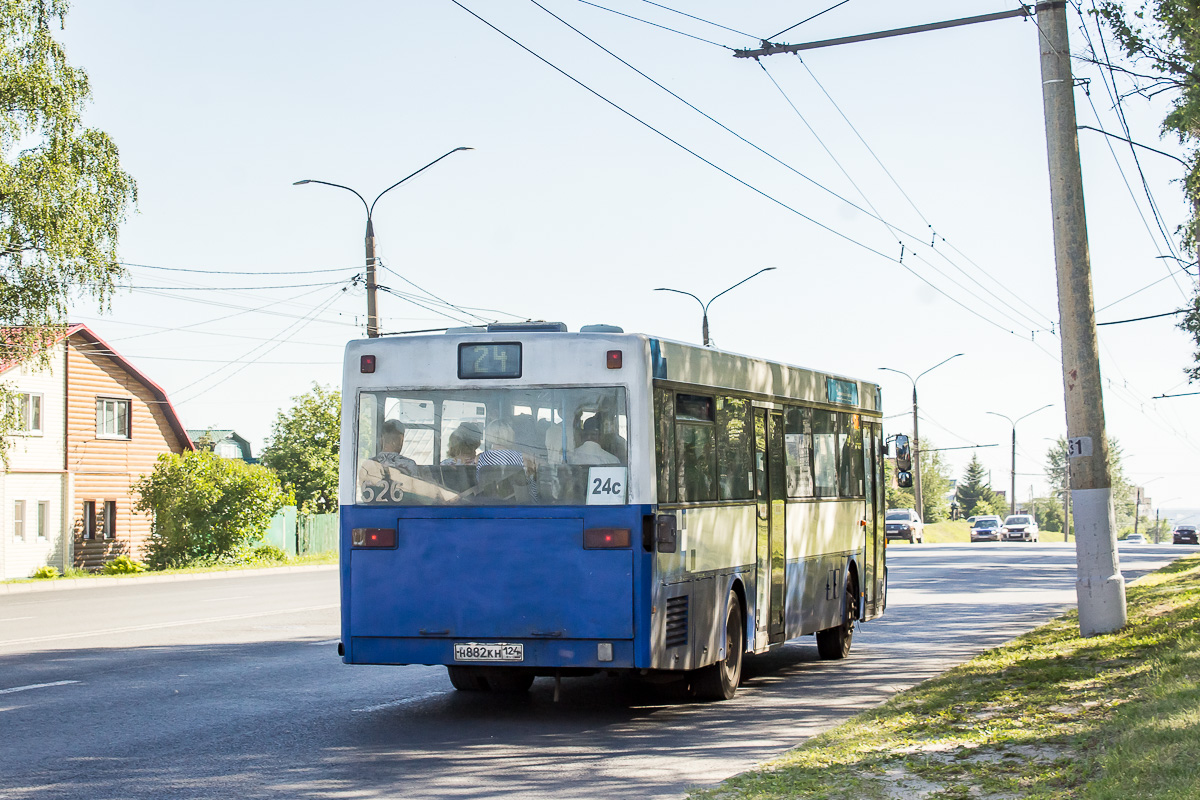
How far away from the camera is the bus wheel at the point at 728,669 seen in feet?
37.4

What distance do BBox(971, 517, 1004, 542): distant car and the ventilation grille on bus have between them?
74.7 m

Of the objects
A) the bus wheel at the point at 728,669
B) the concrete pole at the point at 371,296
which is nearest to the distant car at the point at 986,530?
the concrete pole at the point at 371,296

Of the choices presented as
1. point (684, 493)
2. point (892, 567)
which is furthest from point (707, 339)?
point (684, 493)

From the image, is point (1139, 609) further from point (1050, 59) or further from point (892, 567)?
point (892, 567)

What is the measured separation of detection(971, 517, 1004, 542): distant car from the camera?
270 feet

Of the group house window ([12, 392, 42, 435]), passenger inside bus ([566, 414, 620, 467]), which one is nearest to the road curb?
house window ([12, 392, 42, 435])

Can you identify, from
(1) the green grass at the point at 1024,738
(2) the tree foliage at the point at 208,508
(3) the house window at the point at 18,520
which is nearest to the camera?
(1) the green grass at the point at 1024,738

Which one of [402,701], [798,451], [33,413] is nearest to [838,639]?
[798,451]

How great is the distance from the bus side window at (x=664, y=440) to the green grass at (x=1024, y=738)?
2.06 meters

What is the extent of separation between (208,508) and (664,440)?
34.5 metres

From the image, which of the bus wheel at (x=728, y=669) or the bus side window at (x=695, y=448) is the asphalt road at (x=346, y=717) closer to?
the bus wheel at (x=728, y=669)

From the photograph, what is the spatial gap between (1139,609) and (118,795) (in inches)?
534

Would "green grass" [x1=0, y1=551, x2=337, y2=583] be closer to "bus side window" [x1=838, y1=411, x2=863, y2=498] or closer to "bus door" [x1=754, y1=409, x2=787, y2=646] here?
"bus side window" [x1=838, y1=411, x2=863, y2=498]

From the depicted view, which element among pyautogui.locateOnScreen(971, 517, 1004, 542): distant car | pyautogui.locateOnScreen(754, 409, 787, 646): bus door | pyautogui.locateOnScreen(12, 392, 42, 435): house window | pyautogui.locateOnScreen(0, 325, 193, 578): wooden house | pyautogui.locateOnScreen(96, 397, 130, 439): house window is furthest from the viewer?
pyautogui.locateOnScreen(971, 517, 1004, 542): distant car
